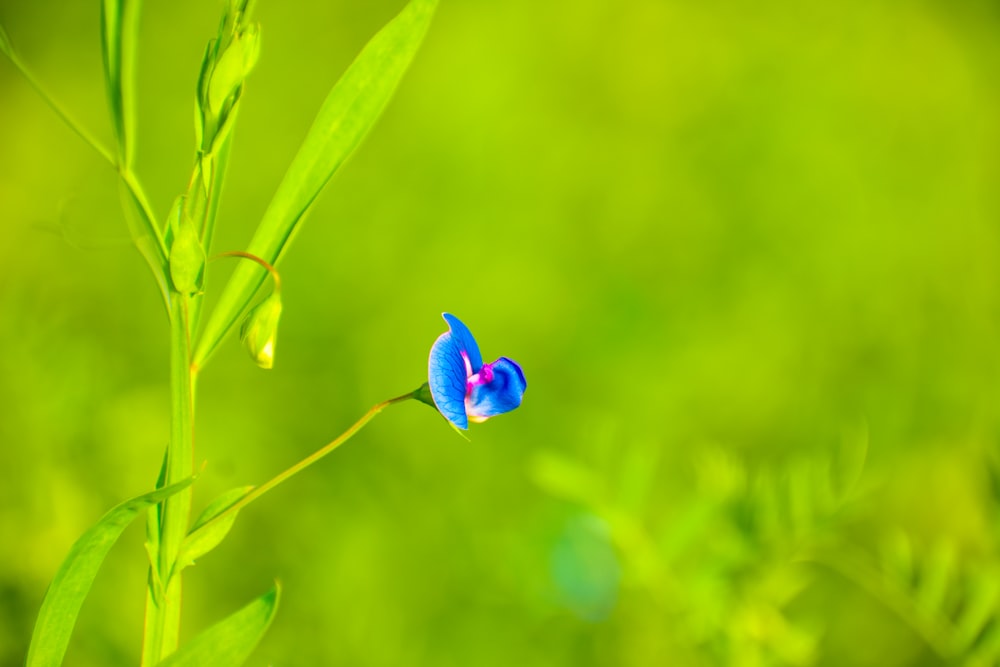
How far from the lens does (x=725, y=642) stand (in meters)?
0.73

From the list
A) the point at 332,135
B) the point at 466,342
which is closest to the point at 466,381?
the point at 466,342

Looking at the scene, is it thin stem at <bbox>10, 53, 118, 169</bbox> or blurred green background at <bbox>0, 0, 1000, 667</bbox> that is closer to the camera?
thin stem at <bbox>10, 53, 118, 169</bbox>

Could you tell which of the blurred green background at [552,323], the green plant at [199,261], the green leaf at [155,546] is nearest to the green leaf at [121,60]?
the green plant at [199,261]

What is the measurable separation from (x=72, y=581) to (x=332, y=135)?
0.62 ft

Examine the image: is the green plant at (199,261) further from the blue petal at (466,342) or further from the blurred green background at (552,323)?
the blurred green background at (552,323)

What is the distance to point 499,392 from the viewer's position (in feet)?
1.26

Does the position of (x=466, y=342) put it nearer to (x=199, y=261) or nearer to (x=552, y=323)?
(x=199, y=261)

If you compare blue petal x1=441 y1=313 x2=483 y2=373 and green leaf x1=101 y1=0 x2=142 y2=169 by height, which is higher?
green leaf x1=101 y1=0 x2=142 y2=169

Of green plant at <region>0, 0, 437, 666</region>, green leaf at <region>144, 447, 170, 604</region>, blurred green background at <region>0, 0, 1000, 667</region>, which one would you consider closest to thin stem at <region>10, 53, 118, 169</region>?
green plant at <region>0, 0, 437, 666</region>

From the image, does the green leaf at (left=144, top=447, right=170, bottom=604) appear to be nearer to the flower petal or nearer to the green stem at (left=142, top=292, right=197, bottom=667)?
the green stem at (left=142, top=292, right=197, bottom=667)

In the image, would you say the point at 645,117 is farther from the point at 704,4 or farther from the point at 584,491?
the point at 584,491

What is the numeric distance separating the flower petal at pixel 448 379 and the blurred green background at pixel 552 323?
420 millimetres

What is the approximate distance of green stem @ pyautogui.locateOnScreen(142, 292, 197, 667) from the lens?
299mm

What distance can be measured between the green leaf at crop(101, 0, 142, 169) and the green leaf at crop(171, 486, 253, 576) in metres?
0.13
